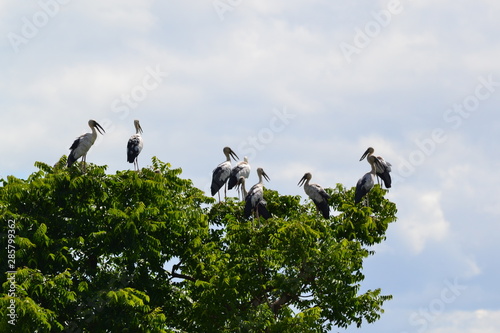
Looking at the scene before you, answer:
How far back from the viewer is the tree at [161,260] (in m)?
24.1

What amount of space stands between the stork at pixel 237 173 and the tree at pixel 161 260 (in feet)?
17.5

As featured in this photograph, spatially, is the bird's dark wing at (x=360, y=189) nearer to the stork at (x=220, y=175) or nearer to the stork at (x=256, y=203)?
the stork at (x=256, y=203)

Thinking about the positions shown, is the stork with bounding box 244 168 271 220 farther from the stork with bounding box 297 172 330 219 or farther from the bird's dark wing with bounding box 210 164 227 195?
the bird's dark wing with bounding box 210 164 227 195

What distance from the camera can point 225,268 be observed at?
83.6ft

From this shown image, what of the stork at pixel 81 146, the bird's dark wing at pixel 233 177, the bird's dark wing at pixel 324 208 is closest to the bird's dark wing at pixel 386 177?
the bird's dark wing at pixel 324 208

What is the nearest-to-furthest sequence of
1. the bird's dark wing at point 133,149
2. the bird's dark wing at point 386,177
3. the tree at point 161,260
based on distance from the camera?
the tree at point 161,260 < the bird's dark wing at point 133,149 < the bird's dark wing at point 386,177

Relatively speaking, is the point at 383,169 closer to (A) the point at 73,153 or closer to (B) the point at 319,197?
(B) the point at 319,197

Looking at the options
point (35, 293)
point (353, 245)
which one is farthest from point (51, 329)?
point (353, 245)

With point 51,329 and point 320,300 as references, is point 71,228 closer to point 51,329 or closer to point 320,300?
point 51,329

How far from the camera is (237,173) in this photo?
34.4m

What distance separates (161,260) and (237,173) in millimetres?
7374

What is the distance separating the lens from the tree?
24.1 m

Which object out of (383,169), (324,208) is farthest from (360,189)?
(383,169)

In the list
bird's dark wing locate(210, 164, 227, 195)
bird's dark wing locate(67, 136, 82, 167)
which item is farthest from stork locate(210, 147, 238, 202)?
bird's dark wing locate(67, 136, 82, 167)
